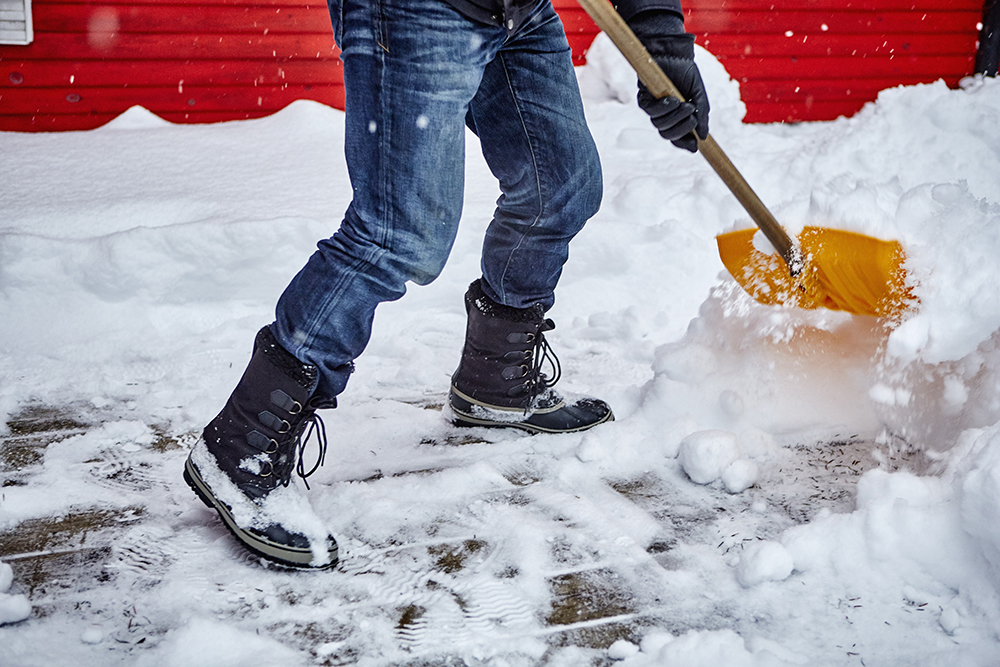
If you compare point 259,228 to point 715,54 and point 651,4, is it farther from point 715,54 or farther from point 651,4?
point 715,54

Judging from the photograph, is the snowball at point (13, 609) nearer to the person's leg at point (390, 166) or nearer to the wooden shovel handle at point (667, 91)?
the person's leg at point (390, 166)

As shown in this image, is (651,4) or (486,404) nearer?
(651,4)

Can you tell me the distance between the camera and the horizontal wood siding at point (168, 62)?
422 centimetres

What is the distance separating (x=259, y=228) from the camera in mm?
2777

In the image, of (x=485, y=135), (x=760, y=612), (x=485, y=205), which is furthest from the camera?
(x=485, y=205)

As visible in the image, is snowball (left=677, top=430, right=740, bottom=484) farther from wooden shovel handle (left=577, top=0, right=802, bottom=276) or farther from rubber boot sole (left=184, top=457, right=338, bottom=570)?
rubber boot sole (left=184, top=457, right=338, bottom=570)

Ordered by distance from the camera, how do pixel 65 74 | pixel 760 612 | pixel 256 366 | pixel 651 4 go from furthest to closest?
pixel 65 74 → pixel 651 4 → pixel 256 366 → pixel 760 612

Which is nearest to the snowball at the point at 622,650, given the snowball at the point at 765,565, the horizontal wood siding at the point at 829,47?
the snowball at the point at 765,565

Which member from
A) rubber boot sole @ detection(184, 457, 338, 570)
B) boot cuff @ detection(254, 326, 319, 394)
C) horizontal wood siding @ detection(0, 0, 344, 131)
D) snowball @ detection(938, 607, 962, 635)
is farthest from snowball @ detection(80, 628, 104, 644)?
horizontal wood siding @ detection(0, 0, 344, 131)

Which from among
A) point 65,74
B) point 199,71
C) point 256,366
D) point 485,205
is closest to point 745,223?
point 256,366

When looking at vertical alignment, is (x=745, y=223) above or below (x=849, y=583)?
above

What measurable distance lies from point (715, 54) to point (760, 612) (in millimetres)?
4975

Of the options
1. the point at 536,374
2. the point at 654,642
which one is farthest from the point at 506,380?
the point at 654,642

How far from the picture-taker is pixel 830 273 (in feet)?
5.74
